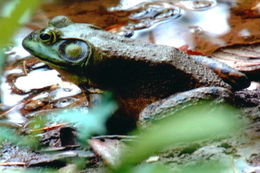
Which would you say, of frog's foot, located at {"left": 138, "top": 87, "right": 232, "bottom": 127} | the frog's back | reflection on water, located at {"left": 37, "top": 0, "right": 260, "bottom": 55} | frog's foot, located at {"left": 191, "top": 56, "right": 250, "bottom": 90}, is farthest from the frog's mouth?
reflection on water, located at {"left": 37, "top": 0, "right": 260, "bottom": 55}

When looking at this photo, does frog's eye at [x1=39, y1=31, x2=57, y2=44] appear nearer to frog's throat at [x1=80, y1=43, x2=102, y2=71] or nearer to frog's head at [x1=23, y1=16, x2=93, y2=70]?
frog's head at [x1=23, y1=16, x2=93, y2=70]

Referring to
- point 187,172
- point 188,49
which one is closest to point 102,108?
point 187,172

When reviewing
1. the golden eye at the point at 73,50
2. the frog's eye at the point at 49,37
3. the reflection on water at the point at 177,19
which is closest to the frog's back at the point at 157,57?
the golden eye at the point at 73,50

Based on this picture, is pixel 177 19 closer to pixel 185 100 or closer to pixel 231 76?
pixel 231 76

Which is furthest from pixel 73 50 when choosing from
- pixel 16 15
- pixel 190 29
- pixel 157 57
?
pixel 16 15

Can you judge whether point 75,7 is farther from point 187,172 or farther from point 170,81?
point 187,172
